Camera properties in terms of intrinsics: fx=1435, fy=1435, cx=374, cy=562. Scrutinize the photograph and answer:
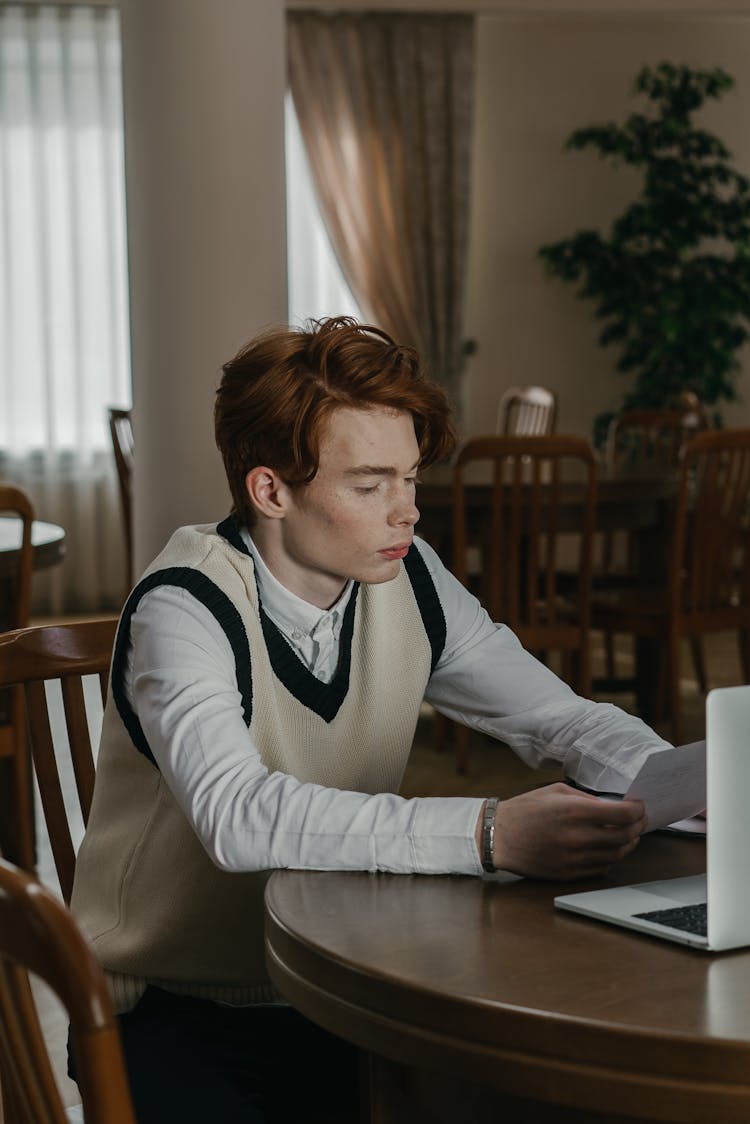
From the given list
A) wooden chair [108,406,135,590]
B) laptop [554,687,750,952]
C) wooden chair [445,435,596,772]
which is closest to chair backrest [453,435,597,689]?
wooden chair [445,435,596,772]

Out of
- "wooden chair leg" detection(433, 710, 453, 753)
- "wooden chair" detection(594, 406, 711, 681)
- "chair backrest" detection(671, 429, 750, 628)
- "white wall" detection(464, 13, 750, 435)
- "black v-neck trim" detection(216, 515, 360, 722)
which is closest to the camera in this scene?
"black v-neck trim" detection(216, 515, 360, 722)

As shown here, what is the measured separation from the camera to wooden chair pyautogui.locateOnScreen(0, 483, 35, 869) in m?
2.82

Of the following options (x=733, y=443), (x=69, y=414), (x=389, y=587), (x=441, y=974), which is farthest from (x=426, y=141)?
(x=441, y=974)

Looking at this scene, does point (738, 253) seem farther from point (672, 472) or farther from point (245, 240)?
point (245, 240)

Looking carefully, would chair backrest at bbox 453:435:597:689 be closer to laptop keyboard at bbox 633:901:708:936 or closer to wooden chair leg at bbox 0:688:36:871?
wooden chair leg at bbox 0:688:36:871

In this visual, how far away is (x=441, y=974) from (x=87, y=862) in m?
0.56

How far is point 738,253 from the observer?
671 centimetres

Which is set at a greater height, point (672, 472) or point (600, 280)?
point (600, 280)

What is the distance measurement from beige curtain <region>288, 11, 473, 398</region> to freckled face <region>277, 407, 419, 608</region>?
542 centimetres

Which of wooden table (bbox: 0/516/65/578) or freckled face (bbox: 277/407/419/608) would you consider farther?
wooden table (bbox: 0/516/65/578)

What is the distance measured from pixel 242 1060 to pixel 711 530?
2919 millimetres

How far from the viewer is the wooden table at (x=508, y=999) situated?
85cm

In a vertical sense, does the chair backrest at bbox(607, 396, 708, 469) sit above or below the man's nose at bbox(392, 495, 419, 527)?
below

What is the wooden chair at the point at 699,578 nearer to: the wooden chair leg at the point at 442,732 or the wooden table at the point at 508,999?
the wooden chair leg at the point at 442,732
